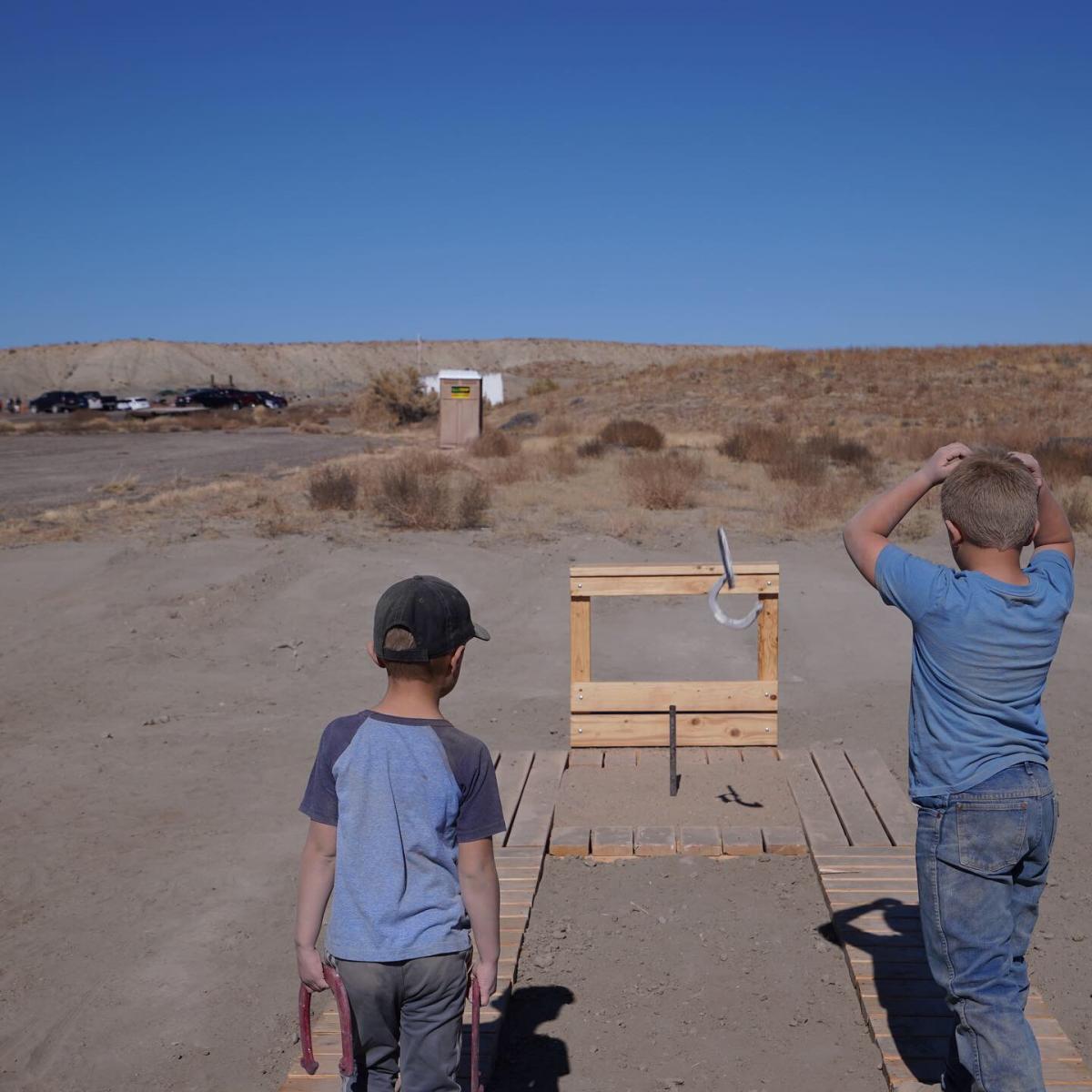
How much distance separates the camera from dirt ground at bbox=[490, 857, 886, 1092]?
11.7 feet

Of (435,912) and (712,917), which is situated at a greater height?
(435,912)

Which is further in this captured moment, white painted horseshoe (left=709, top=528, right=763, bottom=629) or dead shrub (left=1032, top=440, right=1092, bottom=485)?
dead shrub (left=1032, top=440, right=1092, bottom=485)

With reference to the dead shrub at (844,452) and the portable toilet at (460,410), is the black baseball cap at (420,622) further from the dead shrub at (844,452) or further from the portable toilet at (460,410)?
the portable toilet at (460,410)

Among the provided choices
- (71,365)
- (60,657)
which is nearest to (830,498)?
(60,657)

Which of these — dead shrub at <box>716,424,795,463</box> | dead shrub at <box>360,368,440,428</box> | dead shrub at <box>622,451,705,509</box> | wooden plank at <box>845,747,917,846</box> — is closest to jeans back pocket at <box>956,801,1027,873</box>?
wooden plank at <box>845,747,917,846</box>

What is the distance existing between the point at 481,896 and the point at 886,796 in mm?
3621

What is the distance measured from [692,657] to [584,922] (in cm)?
536

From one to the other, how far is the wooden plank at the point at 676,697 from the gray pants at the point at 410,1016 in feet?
12.6

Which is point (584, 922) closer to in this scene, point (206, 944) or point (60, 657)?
point (206, 944)

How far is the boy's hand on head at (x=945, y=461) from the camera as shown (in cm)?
280

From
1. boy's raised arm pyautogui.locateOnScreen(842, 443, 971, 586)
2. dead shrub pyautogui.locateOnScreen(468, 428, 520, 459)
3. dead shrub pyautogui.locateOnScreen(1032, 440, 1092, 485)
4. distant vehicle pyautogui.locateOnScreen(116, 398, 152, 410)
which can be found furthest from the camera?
distant vehicle pyautogui.locateOnScreen(116, 398, 152, 410)

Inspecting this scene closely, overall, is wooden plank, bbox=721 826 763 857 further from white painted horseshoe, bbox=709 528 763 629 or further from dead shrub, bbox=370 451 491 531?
dead shrub, bbox=370 451 491 531

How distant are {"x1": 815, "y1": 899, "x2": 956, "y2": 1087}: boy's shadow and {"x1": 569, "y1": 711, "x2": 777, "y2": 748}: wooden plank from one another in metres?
1.88

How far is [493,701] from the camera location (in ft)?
28.6
